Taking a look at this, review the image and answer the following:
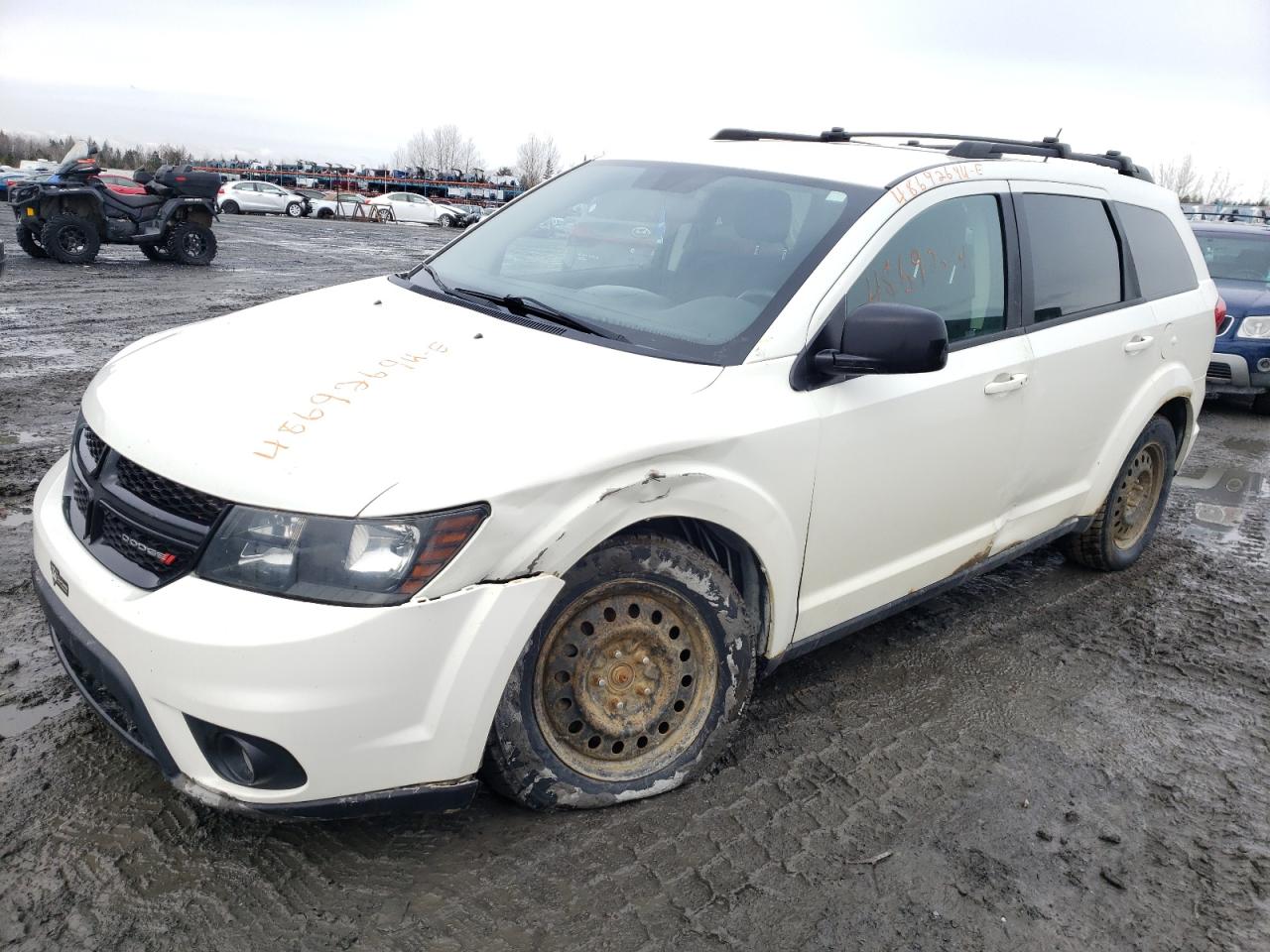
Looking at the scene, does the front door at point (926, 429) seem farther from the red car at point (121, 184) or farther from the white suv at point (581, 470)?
the red car at point (121, 184)

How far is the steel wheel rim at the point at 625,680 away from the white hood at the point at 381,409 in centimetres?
44

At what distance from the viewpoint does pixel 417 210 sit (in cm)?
3981

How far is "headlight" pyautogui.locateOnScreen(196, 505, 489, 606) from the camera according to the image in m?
2.25

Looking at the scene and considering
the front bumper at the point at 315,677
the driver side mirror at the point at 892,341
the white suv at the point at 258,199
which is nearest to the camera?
the front bumper at the point at 315,677

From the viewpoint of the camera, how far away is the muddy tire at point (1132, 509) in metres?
4.77

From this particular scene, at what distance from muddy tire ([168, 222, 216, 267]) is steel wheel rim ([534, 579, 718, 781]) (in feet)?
50.4

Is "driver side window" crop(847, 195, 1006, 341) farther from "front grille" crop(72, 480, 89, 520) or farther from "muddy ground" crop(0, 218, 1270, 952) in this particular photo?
"front grille" crop(72, 480, 89, 520)

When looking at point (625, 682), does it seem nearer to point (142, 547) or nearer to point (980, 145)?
point (142, 547)

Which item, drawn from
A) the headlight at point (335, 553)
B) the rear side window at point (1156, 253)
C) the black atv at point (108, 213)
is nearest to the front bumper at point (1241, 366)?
the rear side window at point (1156, 253)

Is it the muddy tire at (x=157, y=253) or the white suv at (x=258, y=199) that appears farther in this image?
the white suv at (x=258, y=199)

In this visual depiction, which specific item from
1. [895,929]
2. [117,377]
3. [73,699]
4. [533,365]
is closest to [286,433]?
[533,365]

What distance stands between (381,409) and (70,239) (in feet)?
49.4

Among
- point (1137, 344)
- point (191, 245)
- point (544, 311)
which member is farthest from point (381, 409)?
point (191, 245)

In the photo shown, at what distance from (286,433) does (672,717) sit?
1297mm
